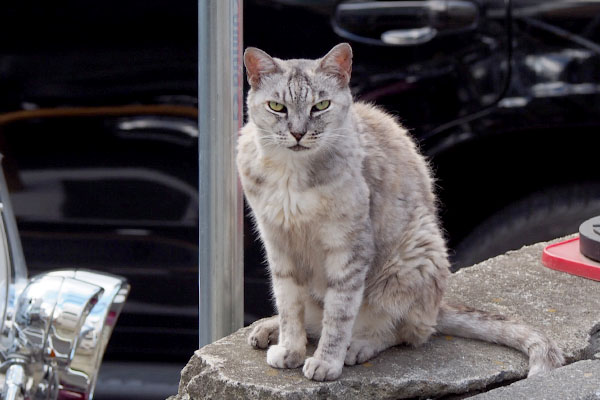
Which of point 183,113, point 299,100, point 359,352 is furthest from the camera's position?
point 183,113

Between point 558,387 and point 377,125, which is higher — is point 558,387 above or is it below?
below

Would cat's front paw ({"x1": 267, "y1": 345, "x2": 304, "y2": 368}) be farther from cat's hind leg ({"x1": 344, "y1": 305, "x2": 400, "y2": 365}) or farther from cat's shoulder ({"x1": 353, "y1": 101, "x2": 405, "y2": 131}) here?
cat's shoulder ({"x1": 353, "y1": 101, "x2": 405, "y2": 131})

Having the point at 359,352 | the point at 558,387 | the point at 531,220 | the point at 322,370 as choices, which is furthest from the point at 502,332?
the point at 531,220

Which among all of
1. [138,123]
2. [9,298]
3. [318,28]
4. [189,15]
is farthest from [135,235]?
[9,298]

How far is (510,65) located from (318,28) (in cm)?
86

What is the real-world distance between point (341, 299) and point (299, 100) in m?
0.61

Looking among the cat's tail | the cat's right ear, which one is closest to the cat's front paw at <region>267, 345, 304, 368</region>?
the cat's tail

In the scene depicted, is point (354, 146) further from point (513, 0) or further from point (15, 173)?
point (15, 173)

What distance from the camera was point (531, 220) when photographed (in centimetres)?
379

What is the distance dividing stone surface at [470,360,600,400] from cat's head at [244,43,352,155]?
2.88ft

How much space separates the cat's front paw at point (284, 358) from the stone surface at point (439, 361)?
2 cm

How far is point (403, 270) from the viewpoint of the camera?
2.62 m

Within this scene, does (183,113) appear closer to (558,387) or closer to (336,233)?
(336,233)

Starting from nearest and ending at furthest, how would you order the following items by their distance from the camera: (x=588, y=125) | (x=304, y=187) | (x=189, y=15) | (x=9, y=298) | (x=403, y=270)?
1. (x=9, y=298)
2. (x=304, y=187)
3. (x=403, y=270)
4. (x=189, y=15)
5. (x=588, y=125)
